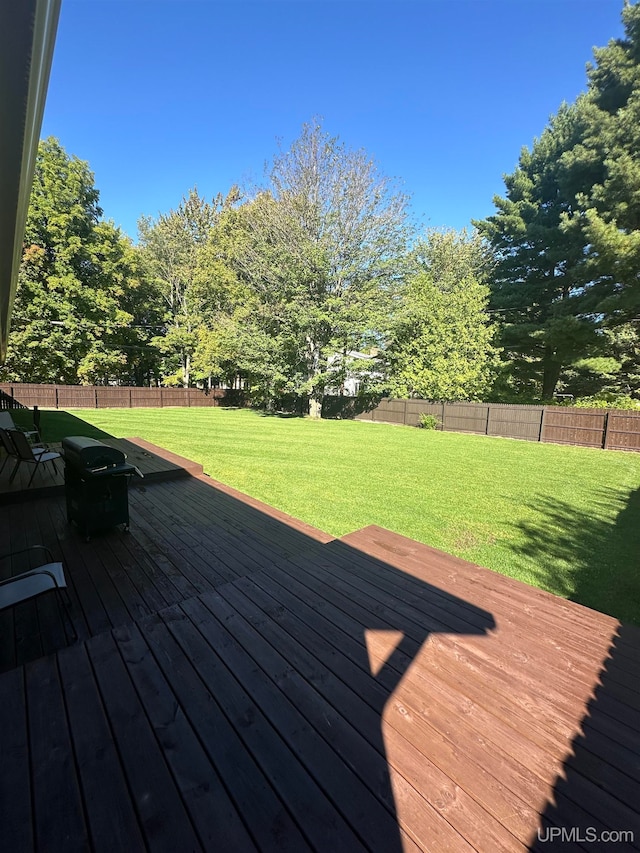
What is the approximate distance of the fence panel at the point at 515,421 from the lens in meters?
13.7

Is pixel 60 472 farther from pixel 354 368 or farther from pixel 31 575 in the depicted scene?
pixel 354 368

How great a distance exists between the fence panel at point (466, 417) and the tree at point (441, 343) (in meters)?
1.58

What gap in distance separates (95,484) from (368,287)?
17126mm

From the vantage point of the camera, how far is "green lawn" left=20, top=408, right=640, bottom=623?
391cm

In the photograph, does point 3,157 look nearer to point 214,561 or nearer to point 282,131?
point 214,561

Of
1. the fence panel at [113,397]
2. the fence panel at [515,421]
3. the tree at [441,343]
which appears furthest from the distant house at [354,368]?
the fence panel at [113,397]

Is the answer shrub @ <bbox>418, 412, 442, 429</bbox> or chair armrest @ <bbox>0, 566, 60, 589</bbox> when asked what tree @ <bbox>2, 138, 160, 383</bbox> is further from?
chair armrest @ <bbox>0, 566, 60, 589</bbox>

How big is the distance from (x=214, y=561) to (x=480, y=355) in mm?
17412

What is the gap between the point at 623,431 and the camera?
37.9ft

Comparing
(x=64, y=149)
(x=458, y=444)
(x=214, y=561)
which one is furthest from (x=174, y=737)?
(x=64, y=149)

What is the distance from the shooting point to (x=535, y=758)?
1449 millimetres

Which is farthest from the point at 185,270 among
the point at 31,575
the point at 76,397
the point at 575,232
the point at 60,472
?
the point at 31,575
